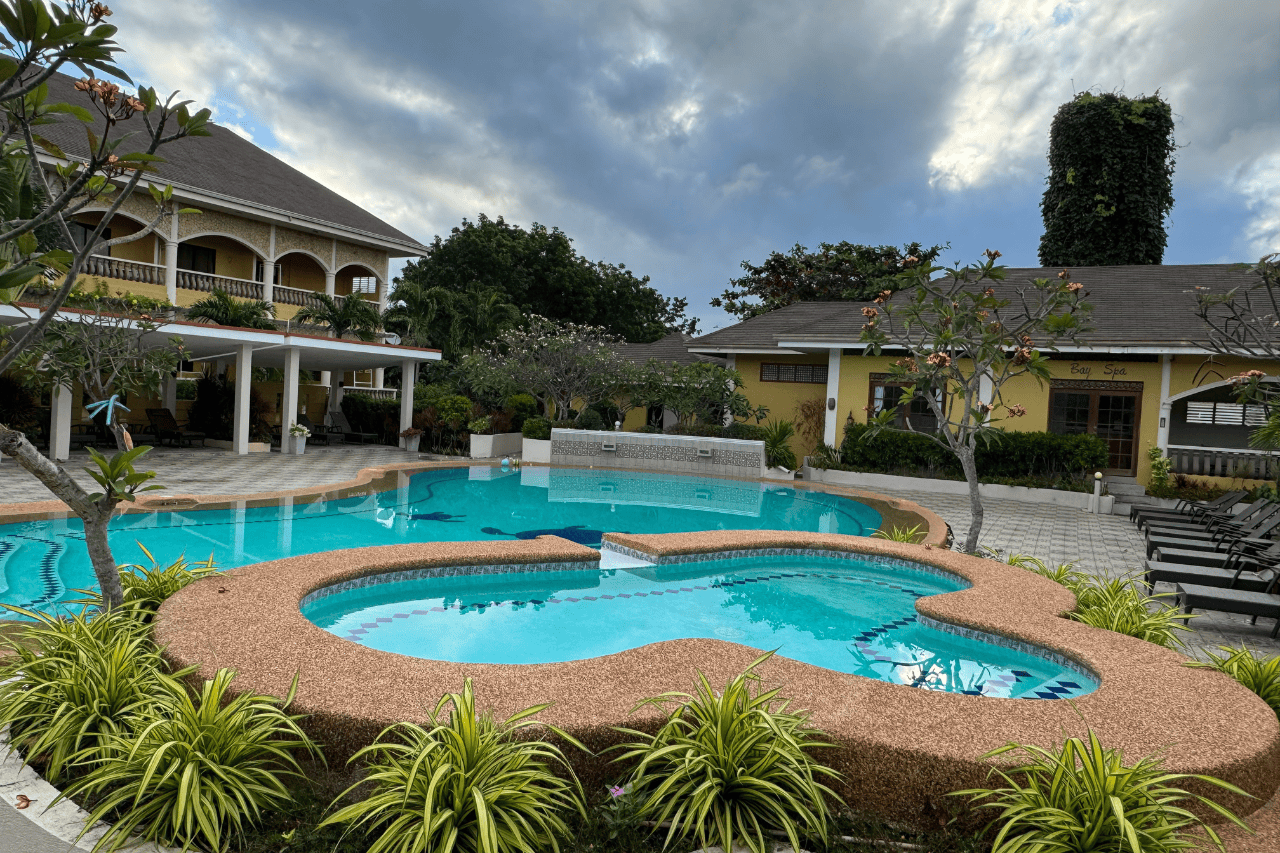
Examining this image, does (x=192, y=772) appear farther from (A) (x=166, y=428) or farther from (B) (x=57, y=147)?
(A) (x=166, y=428)

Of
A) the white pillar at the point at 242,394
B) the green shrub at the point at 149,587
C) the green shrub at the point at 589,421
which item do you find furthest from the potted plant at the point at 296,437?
the green shrub at the point at 149,587

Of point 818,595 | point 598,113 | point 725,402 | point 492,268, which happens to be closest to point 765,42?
point 598,113

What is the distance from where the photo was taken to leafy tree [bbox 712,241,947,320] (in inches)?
1363

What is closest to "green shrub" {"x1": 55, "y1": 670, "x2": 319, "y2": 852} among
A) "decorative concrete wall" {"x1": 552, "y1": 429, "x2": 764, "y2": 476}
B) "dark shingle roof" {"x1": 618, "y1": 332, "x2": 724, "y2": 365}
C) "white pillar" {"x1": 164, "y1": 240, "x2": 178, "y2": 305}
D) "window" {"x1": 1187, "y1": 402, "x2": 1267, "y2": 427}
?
"decorative concrete wall" {"x1": 552, "y1": 429, "x2": 764, "y2": 476}

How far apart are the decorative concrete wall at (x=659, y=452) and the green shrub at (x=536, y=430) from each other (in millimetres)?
616

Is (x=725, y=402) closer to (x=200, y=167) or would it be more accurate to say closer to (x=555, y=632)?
(x=555, y=632)

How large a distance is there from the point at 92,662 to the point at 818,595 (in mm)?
7064

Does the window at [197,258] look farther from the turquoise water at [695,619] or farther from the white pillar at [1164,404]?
the white pillar at [1164,404]

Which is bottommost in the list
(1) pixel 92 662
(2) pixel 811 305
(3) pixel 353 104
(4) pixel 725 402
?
(1) pixel 92 662

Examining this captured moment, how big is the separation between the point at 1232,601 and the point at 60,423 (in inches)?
758

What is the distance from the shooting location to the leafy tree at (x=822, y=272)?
3462 cm

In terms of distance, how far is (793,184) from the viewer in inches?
1469

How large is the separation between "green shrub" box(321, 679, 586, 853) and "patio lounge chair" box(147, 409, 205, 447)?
63.5ft

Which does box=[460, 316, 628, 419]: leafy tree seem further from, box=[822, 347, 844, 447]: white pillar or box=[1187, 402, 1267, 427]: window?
box=[1187, 402, 1267, 427]: window
